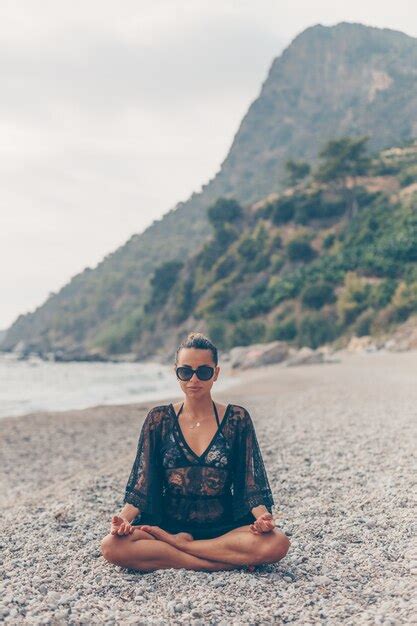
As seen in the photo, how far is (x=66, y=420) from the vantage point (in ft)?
62.6

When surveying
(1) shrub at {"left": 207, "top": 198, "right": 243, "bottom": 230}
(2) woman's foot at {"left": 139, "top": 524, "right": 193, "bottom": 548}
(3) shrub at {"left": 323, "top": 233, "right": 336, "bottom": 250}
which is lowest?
(2) woman's foot at {"left": 139, "top": 524, "right": 193, "bottom": 548}

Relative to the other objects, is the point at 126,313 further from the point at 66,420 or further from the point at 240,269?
the point at 66,420

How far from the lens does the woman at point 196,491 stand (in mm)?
5074

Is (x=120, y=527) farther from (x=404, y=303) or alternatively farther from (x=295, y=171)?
(x=295, y=171)

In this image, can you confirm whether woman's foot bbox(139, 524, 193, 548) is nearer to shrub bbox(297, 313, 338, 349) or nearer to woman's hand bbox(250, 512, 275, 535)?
woman's hand bbox(250, 512, 275, 535)

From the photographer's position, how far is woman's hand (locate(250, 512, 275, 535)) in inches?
194

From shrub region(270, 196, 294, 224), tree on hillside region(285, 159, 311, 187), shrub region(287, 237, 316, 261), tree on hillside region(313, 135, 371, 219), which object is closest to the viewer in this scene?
shrub region(287, 237, 316, 261)

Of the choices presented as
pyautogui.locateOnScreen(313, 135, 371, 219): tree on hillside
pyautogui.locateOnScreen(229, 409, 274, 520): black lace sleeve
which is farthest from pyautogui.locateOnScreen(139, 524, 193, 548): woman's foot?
pyautogui.locateOnScreen(313, 135, 371, 219): tree on hillside

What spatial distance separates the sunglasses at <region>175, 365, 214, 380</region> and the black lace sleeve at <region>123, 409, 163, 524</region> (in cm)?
44

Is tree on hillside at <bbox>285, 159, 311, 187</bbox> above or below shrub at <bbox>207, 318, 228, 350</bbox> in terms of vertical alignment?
above

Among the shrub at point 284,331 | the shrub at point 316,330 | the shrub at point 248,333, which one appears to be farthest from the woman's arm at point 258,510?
the shrub at point 248,333

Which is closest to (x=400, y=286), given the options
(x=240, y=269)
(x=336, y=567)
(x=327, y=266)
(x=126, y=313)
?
(x=327, y=266)

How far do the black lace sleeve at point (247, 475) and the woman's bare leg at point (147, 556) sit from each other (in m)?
0.48

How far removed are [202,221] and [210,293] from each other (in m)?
91.2
